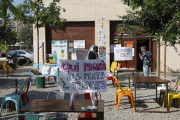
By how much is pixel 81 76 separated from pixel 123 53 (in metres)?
7.02

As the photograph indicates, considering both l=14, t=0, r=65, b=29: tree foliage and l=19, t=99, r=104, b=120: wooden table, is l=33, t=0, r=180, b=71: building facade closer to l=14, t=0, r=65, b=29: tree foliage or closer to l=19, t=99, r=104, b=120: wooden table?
l=14, t=0, r=65, b=29: tree foliage

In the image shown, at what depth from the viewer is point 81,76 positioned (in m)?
4.62

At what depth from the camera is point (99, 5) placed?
16859 millimetres

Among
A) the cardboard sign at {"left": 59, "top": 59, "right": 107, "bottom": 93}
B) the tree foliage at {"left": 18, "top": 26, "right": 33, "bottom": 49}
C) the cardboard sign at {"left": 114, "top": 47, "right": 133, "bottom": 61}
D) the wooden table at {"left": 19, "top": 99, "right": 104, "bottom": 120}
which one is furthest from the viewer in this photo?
the tree foliage at {"left": 18, "top": 26, "right": 33, "bottom": 49}

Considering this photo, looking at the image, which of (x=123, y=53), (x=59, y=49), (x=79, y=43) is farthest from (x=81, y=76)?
(x=79, y=43)

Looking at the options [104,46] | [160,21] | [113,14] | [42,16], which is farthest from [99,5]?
[160,21]

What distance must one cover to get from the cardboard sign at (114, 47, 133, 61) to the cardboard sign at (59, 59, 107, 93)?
6.84 meters

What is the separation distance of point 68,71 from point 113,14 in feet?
41.9

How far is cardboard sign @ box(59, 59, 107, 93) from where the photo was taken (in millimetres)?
4578

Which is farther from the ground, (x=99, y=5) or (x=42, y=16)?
(x=99, y=5)

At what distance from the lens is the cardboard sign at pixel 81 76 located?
458 centimetres

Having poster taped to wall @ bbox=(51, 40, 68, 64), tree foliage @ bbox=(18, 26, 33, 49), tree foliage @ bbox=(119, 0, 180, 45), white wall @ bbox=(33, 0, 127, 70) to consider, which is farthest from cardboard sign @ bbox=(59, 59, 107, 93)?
tree foliage @ bbox=(18, 26, 33, 49)

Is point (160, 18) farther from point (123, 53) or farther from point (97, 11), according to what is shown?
point (97, 11)

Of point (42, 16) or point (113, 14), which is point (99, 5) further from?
point (42, 16)
